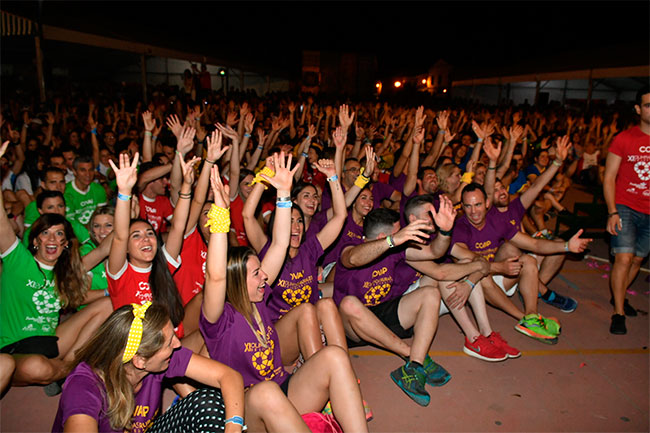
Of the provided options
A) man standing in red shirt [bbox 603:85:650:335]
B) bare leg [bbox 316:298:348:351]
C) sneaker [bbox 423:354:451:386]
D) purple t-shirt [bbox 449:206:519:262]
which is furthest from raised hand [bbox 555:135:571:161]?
bare leg [bbox 316:298:348:351]

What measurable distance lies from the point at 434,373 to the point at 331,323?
1.01 meters

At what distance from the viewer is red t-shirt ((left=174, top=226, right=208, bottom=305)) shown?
3877 millimetres

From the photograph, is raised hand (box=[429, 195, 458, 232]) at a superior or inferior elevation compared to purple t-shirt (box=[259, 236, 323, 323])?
superior

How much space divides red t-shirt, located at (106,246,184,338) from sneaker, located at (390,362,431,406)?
5.79ft

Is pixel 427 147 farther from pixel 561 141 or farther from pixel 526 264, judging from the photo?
pixel 526 264

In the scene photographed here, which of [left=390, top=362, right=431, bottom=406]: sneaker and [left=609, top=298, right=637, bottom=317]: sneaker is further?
[left=609, top=298, right=637, bottom=317]: sneaker

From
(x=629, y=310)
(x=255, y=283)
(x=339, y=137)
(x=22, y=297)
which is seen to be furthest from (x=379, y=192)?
(x=22, y=297)

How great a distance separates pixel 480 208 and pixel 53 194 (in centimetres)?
404

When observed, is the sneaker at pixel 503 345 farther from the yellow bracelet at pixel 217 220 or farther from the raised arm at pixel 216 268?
the yellow bracelet at pixel 217 220

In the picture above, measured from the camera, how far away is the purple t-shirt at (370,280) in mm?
3867

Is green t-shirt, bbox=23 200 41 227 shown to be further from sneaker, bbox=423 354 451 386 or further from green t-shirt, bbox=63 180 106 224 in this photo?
sneaker, bbox=423 354 451 386

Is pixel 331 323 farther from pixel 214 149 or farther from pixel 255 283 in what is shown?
pixel 214 149

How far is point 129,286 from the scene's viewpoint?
3.25 metres

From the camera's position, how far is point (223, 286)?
2596 millimetres
